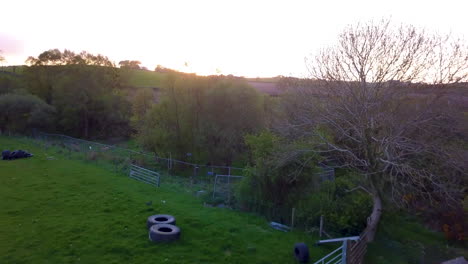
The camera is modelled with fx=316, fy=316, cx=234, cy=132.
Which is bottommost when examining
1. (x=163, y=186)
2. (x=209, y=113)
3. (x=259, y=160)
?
(x=163, y=186)

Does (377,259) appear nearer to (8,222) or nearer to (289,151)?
(289,151)

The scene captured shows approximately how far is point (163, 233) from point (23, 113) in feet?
130

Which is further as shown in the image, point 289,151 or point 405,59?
point 289,151

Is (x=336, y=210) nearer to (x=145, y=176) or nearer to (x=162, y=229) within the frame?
(x=162, y=229)

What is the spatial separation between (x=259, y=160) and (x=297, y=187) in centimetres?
209

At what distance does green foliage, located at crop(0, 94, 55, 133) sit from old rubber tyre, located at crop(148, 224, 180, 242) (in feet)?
121

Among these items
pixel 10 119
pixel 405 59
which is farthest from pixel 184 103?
pixel 10 119

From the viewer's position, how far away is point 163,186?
781 inches

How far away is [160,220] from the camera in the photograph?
42.1 feet

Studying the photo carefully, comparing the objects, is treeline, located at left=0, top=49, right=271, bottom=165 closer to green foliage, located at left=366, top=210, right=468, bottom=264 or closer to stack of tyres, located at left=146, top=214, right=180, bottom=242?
green foliage, located at left=366, top=210, right=468, bottom=264

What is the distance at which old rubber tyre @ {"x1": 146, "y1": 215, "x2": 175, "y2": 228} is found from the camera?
12.4 meters

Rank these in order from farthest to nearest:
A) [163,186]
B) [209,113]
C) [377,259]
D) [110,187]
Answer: [209,113] < [163,186] < [110,187] < [377,259]

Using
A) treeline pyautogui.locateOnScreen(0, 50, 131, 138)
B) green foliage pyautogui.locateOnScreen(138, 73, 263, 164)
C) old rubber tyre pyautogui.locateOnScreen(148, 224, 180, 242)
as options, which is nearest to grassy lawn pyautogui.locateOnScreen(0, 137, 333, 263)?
old rubber tyre pyautogui.locateOnScreen(148, 224, 180, 242)

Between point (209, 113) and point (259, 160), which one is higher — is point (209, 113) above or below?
above
